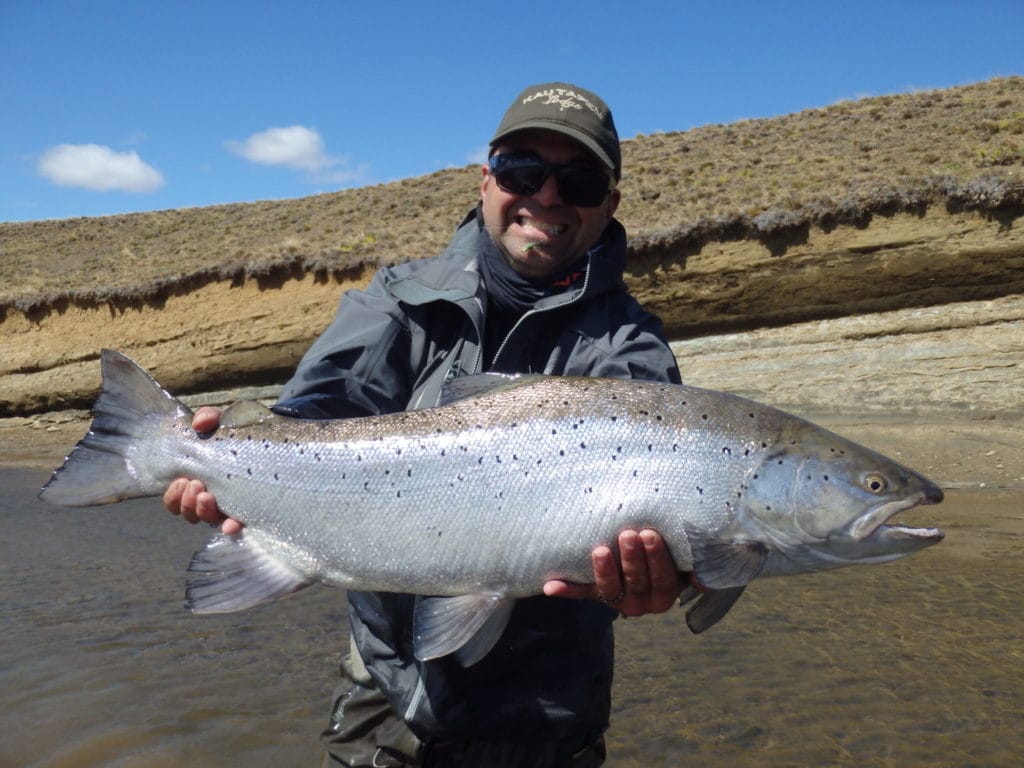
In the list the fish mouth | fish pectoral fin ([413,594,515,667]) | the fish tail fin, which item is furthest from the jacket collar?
the fish mouth

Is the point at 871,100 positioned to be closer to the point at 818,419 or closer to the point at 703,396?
the point at 818,419

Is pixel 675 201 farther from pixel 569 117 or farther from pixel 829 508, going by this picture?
pixel 829 508

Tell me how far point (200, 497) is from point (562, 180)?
1663 millimetres

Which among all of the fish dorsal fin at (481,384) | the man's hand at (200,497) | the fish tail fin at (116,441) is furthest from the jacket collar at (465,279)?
the fish tail fin at (116,441)

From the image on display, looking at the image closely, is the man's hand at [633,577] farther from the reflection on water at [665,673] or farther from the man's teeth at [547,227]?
the reflection on water at [665,673]

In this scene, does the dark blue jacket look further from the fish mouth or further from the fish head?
the fish mouth

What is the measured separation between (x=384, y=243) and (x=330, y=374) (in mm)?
17796

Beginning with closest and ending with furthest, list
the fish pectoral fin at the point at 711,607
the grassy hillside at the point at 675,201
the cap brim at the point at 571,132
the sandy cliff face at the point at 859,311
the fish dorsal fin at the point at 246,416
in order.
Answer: the fish pectoral fin at the point at 711,607, the fish dorsal fin at the point at 246,416, the cap brim at the point at 571,132, the sandy cliff face at the point at 859,311, the grassy hillside at the point at 675,201

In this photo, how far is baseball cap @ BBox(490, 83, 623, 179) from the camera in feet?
10.7

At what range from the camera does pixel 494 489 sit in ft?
9.10

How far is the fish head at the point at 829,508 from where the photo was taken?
108 inches

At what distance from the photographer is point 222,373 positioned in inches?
756

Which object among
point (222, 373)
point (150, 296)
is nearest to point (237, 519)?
point (222, 373)

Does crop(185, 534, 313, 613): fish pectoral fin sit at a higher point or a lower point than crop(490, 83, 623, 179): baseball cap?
lower
